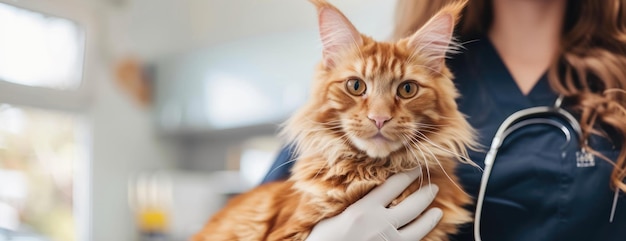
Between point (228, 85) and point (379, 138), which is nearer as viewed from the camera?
point (379, 138)

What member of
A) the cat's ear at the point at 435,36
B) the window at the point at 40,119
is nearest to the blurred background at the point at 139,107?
the window at the point at 40,119

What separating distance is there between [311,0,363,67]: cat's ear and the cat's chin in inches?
2.6

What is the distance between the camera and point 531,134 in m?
0.60

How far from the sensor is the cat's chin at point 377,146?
0.44 m

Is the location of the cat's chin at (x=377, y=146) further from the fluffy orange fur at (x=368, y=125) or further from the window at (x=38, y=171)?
the window at (x=38, y=171)

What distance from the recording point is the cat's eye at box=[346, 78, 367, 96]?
1.46 feet

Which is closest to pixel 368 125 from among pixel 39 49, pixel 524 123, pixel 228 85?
pixel 524 123

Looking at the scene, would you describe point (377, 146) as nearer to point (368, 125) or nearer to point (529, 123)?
point (368, 125)

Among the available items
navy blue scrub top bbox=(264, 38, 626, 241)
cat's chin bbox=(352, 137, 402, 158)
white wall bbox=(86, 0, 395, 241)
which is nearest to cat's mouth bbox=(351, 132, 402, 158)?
cat's chin bbox=(352, 137, 402, 158)

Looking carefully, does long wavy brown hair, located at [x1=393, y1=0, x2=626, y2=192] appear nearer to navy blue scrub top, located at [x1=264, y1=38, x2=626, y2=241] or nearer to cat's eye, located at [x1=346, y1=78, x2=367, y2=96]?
navy blue scrub top, located at [x1=264, y1=38, x2=626, y2=241]

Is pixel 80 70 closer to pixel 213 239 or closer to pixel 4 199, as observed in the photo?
pixel 4 199

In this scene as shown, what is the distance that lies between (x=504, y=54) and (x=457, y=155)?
23cm

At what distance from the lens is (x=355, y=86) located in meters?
0.45

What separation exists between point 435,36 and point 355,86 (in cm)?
7
